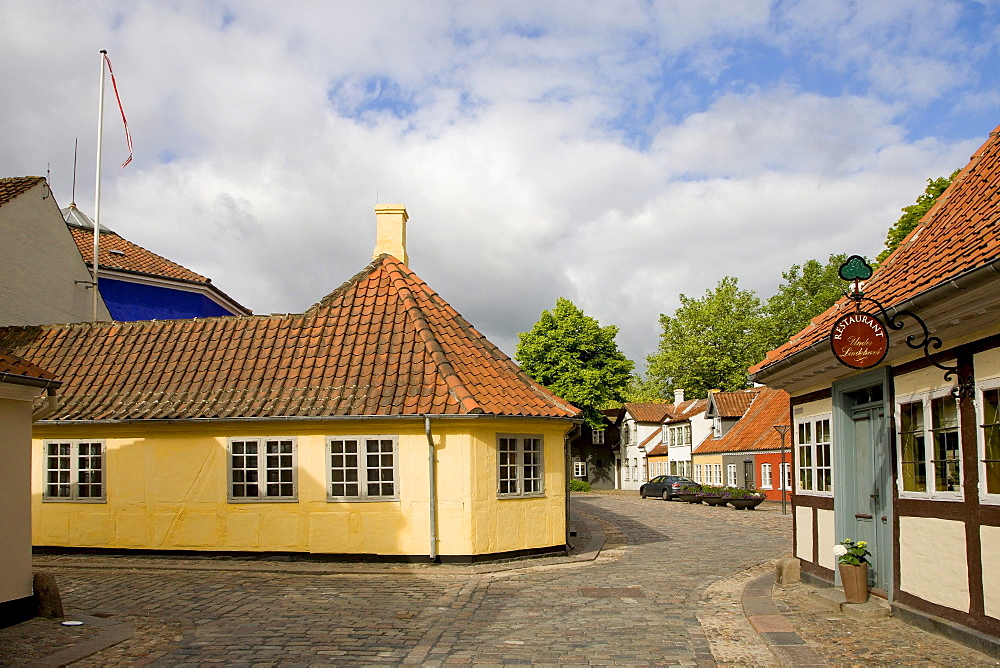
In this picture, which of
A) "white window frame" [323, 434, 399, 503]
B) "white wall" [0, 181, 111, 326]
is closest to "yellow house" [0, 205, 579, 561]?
"white window frame" [323, 434, 399, 503]

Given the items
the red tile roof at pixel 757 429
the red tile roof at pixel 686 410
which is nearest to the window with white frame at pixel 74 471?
the red tile roof at pixel 757 429

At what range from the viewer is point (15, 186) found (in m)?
20.8

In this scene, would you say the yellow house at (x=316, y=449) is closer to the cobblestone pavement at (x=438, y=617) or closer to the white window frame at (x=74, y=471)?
the white window frame at (x=74, y=471)

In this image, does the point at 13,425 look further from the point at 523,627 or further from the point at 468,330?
the point at 468,330

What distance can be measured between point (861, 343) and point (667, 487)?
125 ft

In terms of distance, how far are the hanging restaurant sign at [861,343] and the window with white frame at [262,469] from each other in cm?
993

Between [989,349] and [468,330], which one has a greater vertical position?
[468,330]

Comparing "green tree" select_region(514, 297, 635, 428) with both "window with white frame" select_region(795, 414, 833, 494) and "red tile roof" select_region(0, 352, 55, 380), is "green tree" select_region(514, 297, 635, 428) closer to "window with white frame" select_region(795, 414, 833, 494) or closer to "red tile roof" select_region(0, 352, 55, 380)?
"window with white frame" select_region(795, 414, 833, 494)

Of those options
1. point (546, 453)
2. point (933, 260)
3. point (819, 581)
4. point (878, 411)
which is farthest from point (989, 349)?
point (546, 453)

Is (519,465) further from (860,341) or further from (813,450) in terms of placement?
(860,341)

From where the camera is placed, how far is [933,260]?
30.8 feet

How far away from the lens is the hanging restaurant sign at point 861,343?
8.47 m

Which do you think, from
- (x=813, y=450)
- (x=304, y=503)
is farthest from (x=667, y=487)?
(x=813, y=450)

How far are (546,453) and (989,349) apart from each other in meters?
9.47
